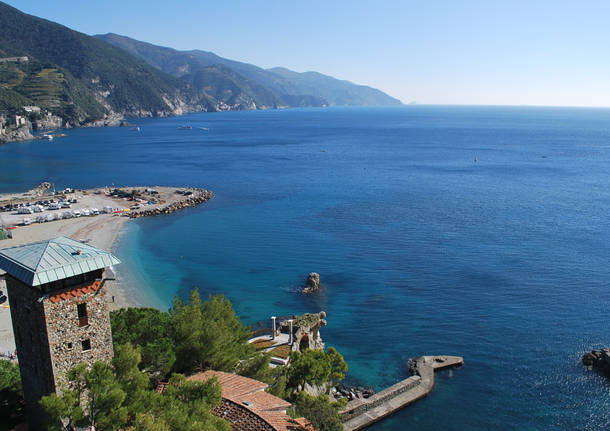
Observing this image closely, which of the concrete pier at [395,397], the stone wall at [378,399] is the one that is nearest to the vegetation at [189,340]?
the stone wall at [378,399]

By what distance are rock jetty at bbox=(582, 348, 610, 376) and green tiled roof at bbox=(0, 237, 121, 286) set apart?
109 ft

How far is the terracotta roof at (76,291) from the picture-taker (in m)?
Result: 17.7

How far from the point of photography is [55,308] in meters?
17.6

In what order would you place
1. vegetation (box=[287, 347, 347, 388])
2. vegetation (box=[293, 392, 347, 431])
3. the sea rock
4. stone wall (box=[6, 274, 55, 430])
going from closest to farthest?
stone wall (box=[6, 274, 55, 430]) < vegetation (box=[293, 392, 347, 431]) < vegetation (box=[287, 347, 347, 388]) < the sea rock

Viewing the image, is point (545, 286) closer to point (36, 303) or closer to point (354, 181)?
point (36, 303)

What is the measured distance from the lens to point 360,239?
64.2 metres

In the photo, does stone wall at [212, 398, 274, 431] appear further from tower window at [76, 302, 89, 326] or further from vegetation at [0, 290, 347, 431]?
tower window at [76, 302, 89, 326]

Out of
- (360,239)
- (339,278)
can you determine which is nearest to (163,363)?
(339,278)

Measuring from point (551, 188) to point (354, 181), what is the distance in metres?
38.2

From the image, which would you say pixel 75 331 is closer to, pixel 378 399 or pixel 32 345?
pixel 32 345

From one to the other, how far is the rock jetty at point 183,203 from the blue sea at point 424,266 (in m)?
2.99

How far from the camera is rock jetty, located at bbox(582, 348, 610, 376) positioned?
34.7 m

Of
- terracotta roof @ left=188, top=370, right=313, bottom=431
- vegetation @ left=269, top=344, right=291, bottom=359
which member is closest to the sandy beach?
vegetation @ left=269, top=344, right=291, bottom=359

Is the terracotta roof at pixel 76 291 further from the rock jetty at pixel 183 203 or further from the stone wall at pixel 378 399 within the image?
the rock jetty at pixel 183 203
